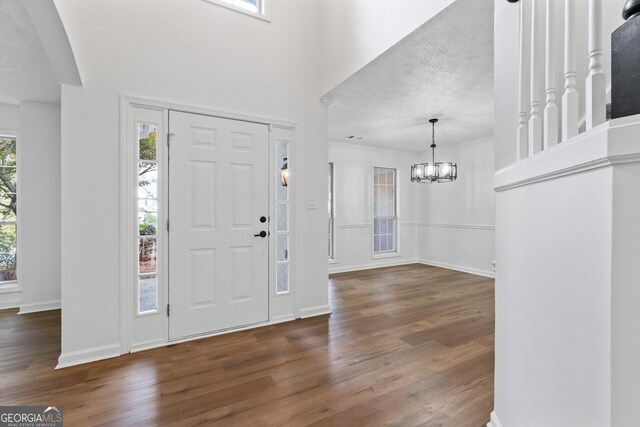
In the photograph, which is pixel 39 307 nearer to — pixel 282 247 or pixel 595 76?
pixel 282 247

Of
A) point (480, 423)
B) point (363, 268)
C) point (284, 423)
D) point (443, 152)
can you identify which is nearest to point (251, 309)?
point (284, 423)

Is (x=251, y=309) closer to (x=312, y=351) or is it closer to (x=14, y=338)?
(x=312, y=351)

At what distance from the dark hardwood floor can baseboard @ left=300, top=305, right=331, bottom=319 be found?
98mm

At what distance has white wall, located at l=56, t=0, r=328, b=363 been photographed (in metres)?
2.27

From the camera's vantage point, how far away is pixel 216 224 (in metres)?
2.80

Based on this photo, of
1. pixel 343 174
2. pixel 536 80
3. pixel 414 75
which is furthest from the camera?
pixel 343 174

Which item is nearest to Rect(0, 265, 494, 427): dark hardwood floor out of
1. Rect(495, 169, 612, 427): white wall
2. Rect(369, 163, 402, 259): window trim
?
Rect(495, 169, 612, 427): white wall

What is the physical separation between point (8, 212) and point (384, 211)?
612 centimetres

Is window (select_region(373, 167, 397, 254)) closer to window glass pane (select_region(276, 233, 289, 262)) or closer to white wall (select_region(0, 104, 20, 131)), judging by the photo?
window glass pane (select_region(276, 233, 289, 262))

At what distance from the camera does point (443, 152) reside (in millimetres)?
6207

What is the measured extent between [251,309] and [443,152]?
5.20m

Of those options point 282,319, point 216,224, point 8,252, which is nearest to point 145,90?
point 216,224

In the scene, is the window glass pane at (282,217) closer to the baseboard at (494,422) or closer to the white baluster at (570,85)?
the baseboard at (494,422)

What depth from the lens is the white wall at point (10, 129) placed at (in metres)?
3.58
